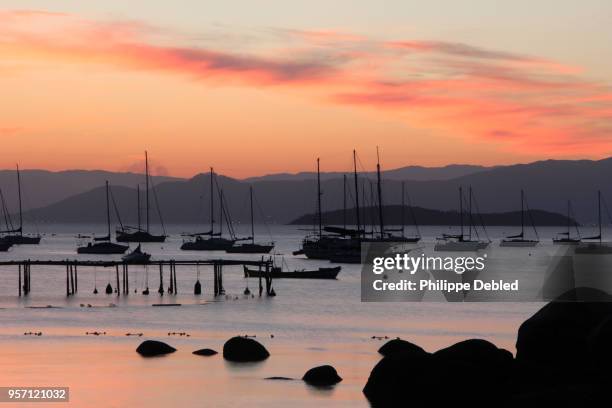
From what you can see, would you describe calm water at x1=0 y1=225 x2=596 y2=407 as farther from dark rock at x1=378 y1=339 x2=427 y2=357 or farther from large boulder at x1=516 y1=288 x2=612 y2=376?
large boulder at x1=516 y1=288 x2=612 y2=376

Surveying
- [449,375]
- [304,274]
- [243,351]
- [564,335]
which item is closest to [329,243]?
[304,274]

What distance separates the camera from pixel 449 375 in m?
38.3

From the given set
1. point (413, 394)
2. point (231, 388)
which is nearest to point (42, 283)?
point (231, 388)

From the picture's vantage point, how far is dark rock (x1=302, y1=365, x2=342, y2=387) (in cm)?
4631

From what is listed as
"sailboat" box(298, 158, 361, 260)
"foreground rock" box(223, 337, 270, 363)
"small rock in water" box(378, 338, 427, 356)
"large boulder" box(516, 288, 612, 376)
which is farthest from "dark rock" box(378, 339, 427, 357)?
"sailboat" box(298, 158, 361, 260)

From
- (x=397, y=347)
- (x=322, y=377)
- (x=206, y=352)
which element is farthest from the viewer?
(x=206, y=352)

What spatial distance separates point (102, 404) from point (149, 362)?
399 inches

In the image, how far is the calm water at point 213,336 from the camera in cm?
4569

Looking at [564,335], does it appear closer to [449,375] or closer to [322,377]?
[449,375]

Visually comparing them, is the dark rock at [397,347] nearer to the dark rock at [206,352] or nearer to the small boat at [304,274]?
the dark rock at [206,352]

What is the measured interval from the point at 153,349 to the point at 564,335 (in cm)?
2301

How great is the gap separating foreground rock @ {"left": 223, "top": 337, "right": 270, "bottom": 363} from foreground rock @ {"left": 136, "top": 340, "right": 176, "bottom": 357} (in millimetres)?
4011

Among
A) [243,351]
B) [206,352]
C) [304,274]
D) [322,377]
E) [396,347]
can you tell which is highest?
[396,347]

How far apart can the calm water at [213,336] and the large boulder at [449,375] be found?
3.32 m
